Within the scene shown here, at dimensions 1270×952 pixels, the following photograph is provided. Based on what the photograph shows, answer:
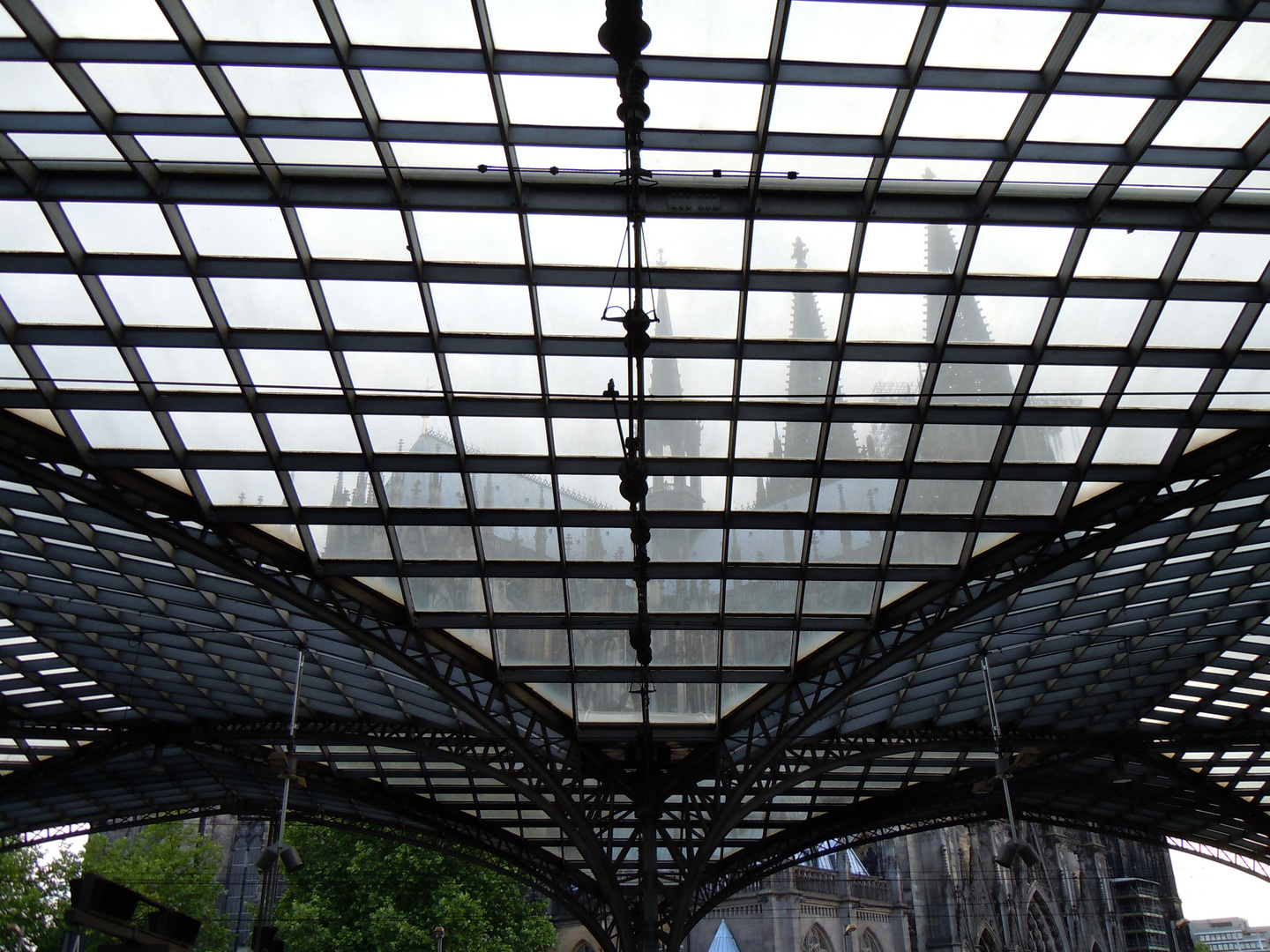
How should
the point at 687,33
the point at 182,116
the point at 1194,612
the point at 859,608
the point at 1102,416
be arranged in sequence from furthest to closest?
1. the point at 1194,612
2. the point at 859,608
3. the point at 1102,416
4. the point at 182,116
5. the point at 687,33

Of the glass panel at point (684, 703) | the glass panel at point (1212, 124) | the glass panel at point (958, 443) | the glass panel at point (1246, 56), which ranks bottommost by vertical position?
the glass panel at point (684, 703)

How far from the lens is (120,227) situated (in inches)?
694

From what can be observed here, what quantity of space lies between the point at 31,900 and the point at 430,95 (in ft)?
175

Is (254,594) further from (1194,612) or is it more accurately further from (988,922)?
(988,922)

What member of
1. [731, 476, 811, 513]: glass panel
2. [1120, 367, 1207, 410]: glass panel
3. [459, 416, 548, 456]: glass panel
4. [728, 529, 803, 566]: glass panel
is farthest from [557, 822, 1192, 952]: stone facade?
[459, 416, 548, 456]: glass panel

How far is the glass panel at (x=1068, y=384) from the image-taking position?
20.5 m

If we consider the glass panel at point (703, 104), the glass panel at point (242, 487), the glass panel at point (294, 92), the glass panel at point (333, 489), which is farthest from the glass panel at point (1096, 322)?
the glass panel at point (242, 487)

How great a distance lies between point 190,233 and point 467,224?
503 cm

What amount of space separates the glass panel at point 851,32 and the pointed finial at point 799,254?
3.55 m

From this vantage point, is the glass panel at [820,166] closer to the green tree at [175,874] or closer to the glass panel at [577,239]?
the glass panel at [577,239]

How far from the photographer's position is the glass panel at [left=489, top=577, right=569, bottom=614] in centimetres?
2533

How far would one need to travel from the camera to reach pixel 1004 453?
21953mm

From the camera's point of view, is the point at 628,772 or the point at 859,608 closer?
the point at 859,608

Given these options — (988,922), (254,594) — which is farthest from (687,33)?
(988,922)
